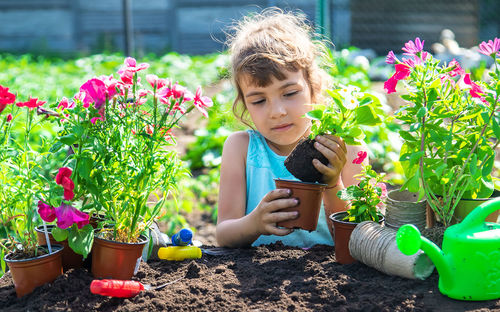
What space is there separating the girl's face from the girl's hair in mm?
29

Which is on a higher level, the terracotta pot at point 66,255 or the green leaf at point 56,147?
the green leaf at point 56,147

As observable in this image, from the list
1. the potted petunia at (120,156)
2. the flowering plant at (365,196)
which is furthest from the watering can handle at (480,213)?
the potted petunia at (120,156)

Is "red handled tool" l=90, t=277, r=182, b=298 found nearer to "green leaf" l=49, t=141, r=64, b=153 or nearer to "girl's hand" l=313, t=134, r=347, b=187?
"green leaf" l=49, t=141, r=64, b=153

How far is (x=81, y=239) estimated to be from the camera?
1.44 m

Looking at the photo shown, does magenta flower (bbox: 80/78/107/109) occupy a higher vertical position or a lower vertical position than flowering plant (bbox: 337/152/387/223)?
higher

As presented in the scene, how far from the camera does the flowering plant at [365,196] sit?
1624 millimetres

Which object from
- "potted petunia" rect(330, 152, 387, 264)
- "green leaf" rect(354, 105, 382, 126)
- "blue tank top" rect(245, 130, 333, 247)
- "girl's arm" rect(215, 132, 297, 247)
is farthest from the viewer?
"blue tank top" rect(245, 130, 333, 247)

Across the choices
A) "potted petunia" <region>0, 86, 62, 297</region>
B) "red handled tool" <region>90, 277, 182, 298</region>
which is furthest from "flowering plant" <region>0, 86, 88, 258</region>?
"red handled tool" <region>90, 277, 182, 298</region>

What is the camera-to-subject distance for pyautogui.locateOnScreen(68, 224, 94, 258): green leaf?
1.42m

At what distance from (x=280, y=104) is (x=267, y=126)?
109 mm

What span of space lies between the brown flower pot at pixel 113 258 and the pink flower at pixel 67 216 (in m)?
0.14

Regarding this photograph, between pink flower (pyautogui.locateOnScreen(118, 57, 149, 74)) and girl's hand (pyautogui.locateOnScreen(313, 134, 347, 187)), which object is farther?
girl's hand (pyautogui.locateOnScreen(313, 134, 347, 187))

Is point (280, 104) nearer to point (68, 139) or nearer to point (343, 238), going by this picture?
point (343, 238)

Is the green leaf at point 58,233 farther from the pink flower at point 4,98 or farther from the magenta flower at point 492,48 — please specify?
the magenta flower at point 492,48
